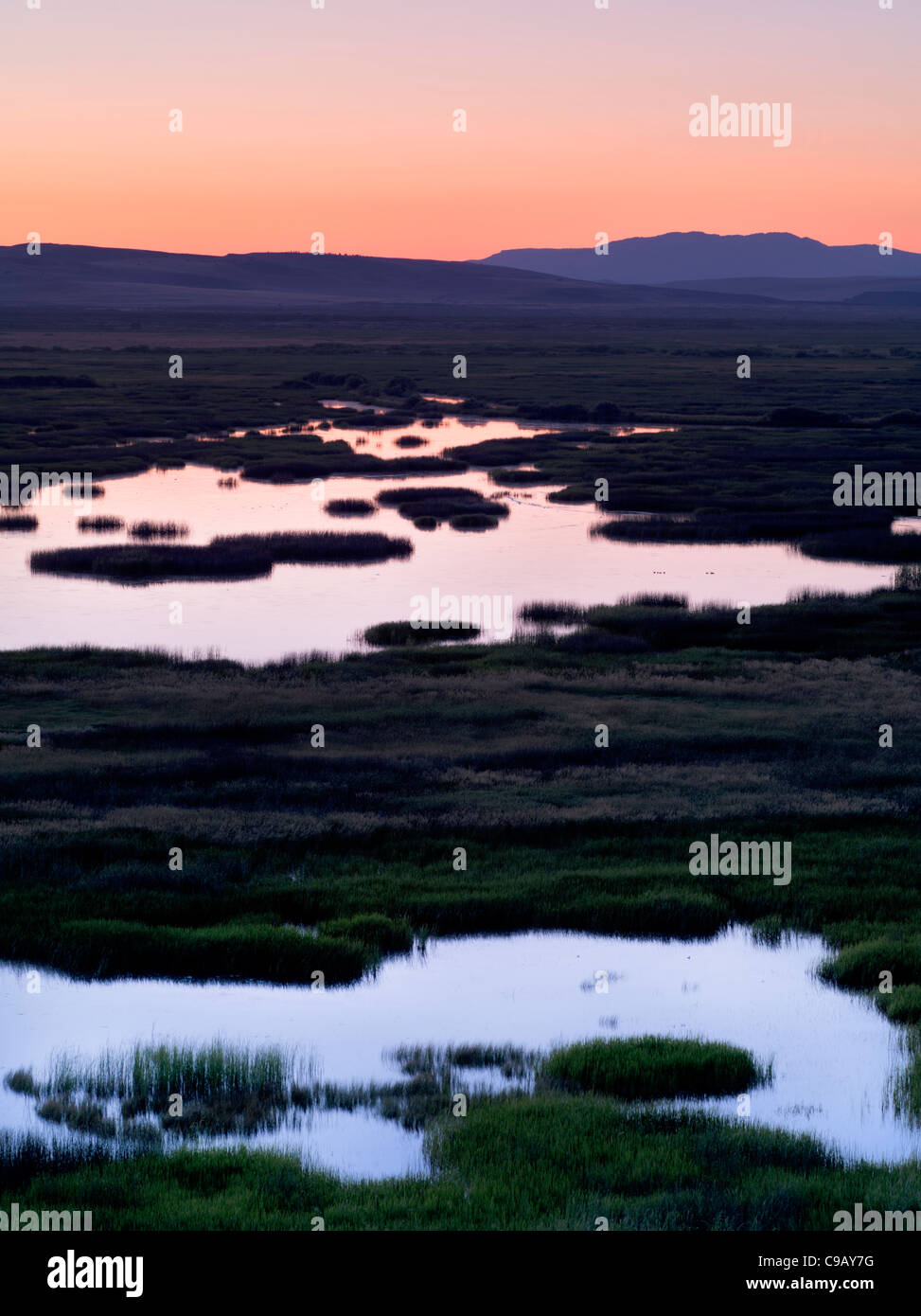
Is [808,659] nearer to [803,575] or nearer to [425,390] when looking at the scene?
[803,575]

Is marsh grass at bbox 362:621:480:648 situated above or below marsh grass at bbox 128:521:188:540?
below

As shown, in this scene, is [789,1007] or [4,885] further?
[4,885]

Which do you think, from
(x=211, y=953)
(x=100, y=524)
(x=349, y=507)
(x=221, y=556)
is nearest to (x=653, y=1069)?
(x=211, y=953)

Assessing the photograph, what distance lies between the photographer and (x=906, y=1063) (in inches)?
465

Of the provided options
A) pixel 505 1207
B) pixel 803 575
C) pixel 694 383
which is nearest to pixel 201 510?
pixel 803 575

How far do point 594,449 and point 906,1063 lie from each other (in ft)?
169

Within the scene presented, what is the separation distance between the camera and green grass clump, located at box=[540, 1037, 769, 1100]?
11.4 meters

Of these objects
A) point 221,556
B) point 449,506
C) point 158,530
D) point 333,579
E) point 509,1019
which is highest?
point 449,506

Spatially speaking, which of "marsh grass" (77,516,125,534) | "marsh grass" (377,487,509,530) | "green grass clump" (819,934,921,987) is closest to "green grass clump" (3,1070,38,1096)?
"green grass clump" (819,934,921,987)

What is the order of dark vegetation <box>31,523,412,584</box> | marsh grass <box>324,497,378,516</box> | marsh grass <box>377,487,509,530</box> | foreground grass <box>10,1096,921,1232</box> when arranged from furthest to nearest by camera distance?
marsh grass <box>324,497,378,516</box> < marsh grass <box>377,487,509,530</box> < dark vegetation <box>31,523,412,584</box> < foreground grass <box>10,1096,921,1232</box>

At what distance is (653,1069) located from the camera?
11.6m

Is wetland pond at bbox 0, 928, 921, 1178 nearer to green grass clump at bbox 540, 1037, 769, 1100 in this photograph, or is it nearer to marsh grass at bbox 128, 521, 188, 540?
green grass clump at bbox 540, 1037, 769, 1100

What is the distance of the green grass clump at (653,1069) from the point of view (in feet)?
37.4

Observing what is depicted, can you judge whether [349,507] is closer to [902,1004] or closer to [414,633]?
[414,633]
